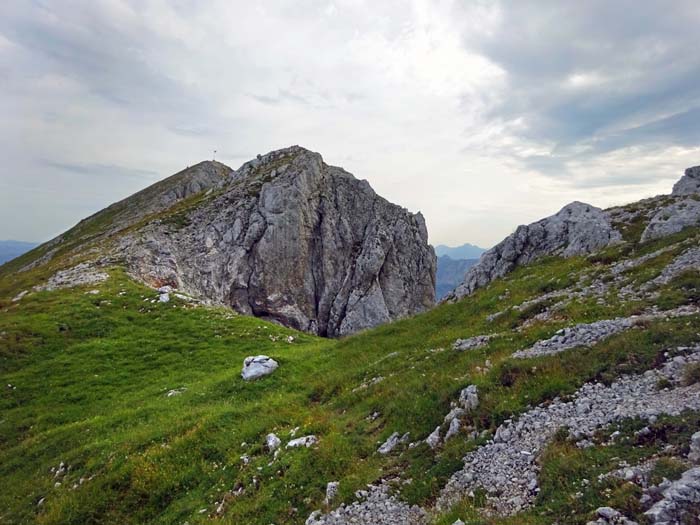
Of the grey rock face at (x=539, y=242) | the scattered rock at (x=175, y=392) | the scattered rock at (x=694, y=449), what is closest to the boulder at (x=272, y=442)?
the scattered rock at (x=175, y=392)

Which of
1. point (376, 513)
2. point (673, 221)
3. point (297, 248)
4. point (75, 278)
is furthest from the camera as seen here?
point (297, 248)

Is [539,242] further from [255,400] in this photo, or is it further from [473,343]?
[255,400]

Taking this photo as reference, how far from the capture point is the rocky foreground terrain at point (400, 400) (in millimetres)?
9727

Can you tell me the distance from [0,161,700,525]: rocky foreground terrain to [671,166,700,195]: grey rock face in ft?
1.05

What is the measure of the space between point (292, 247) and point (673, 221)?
5906 cm

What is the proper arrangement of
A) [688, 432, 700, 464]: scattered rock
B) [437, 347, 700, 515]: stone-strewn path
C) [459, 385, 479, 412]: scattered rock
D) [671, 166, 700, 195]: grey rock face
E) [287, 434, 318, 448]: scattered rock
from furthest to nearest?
[671, 166, 700, 195]: grey rock face < [287, 434, 318, 448]: scattered rock < [459, 385, 479, 412]: scattered rock < [437, 347, 700, 515]: stone-strewn path < [688, 432, 700, 464]: scattered rock

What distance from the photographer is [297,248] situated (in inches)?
3054

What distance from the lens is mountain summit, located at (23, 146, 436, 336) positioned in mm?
66250

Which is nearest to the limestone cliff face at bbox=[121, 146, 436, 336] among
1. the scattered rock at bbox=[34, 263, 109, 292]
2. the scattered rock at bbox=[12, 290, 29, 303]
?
the scattered rock at bbox=[34, 263, 109, 292]

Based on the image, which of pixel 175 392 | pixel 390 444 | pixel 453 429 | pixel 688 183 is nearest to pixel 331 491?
pixel 390 444

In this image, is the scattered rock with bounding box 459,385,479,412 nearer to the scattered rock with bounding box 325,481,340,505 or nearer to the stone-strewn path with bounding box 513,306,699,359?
the stone-strewn path with bounding box 513,306,699,359

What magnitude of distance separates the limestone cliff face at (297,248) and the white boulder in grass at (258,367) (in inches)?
1461

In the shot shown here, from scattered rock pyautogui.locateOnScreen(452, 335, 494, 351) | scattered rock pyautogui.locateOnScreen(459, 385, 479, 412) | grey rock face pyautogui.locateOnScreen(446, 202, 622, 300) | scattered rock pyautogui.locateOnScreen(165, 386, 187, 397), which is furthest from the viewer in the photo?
grey rock face pyautogui.locateOnScreen(446, 202, 622, 300)

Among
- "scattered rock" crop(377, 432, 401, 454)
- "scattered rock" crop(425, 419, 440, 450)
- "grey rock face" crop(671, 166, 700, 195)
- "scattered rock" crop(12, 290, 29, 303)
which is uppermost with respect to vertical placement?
"grey rock face" crop(671, 166, 700, 195)
